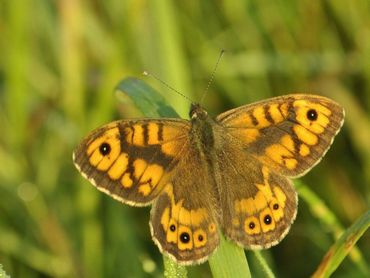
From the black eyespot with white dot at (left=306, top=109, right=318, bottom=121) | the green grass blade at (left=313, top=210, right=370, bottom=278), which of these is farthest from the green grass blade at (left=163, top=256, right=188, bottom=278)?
the black eyespot with white dot at (left=306, top=109, right=318, bottom=121)

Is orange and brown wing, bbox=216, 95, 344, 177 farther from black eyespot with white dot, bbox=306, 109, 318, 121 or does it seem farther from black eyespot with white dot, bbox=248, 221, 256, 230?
black eyespot with white dot, bbox=248, 221, 256, 230

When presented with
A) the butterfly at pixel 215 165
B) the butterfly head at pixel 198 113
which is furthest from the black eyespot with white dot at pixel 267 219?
the butterfly head at pixel 198 113

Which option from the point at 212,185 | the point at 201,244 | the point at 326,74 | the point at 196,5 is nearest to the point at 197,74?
the point at 196,5

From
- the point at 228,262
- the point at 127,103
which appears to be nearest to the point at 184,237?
the point at 228,262

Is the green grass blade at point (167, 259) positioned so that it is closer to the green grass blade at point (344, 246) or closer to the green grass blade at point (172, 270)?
the green grass blade at point (172, 270)

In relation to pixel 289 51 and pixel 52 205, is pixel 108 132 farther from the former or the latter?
pixel 289 51

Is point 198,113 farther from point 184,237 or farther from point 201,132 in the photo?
point 184,237
